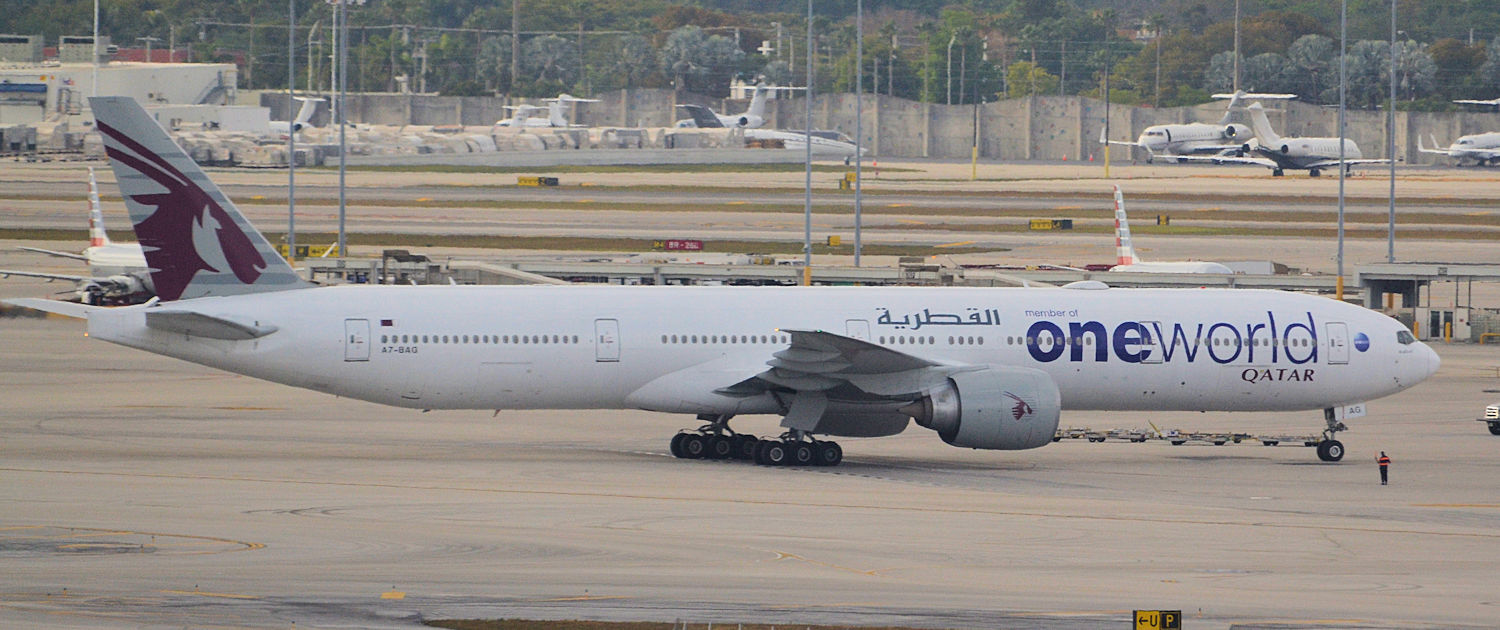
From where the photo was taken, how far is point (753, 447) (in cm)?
3228

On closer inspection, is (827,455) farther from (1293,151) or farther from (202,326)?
(1293,151)

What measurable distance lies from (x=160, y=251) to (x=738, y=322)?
998 centimetres

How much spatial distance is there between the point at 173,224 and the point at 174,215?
16cm

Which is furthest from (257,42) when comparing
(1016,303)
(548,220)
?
(1016,303)

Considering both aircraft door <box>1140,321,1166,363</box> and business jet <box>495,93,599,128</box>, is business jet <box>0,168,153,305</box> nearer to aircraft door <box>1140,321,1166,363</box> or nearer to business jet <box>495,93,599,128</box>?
aircraft door <box>1140,321,1166,363</box>

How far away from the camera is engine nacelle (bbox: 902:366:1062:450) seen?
3056cm

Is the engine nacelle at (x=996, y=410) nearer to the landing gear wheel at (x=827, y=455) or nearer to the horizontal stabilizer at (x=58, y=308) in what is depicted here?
the landing gear wheel at (x=827, y=455)

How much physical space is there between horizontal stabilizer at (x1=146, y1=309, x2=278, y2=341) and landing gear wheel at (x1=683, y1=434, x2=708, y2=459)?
742 centimetres

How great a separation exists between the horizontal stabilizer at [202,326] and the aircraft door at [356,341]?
121 cm

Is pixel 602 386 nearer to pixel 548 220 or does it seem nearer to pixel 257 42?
pixel 548 220

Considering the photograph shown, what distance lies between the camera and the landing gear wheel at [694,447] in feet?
107

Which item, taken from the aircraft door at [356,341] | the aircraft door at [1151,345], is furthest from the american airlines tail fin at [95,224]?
the aircraft door at [1151,345]

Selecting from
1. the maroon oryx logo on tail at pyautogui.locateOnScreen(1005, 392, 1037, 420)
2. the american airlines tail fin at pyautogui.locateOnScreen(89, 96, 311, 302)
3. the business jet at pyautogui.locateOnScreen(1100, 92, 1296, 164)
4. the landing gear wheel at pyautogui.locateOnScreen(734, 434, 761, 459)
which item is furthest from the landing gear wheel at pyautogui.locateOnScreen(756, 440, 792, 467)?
the business jet at pyautogui.locateOnScreen(1100, 92, 1296, 164)

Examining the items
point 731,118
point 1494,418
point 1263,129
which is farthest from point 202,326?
point 731,118
